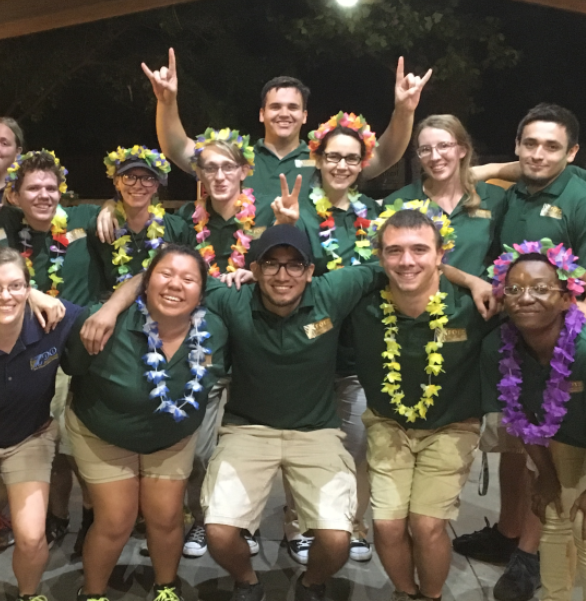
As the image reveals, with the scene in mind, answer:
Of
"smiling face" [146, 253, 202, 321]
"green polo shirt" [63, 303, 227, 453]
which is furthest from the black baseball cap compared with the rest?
"green polo shirt" [63, 303, 227, 453]

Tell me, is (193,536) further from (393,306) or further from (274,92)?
(274,92)

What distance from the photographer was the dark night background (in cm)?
924

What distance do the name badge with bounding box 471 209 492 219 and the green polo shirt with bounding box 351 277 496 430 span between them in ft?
1.78

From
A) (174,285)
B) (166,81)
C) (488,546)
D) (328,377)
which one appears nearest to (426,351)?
(328,377)

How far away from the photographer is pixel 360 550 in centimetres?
320

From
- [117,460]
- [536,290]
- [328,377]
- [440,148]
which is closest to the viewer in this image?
[536,290]

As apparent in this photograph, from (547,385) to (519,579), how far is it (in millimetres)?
1046

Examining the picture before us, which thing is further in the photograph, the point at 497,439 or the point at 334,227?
the point at 334,227

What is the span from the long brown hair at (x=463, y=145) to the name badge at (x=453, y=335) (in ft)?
2.46

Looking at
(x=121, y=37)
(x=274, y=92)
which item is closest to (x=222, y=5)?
(x=121, y=37)

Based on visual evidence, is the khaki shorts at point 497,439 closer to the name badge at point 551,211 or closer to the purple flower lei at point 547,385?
the purple flower lei at point 547,385

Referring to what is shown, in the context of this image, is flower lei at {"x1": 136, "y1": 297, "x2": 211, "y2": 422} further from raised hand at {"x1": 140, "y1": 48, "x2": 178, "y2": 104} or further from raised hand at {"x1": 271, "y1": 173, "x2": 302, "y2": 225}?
raised hand at {"x1": 140, "y1": 48, "x2": 178, "y2": 104}

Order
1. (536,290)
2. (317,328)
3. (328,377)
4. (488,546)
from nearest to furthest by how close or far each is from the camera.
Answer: (536,290), (317,328), (328,377), (488,546)

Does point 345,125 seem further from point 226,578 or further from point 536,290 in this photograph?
point 226,578
